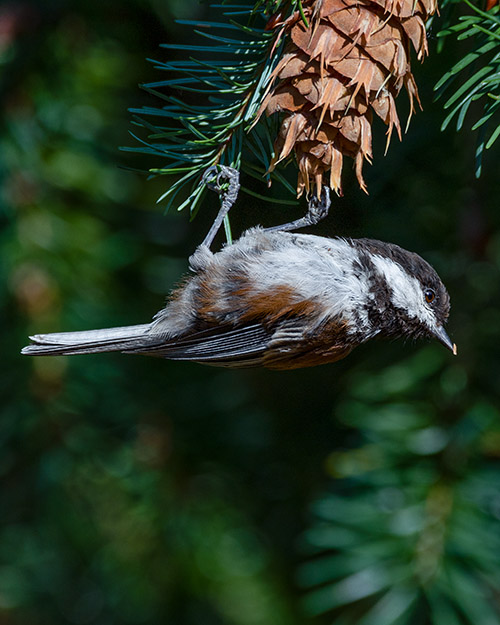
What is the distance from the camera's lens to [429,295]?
1194 millimetres

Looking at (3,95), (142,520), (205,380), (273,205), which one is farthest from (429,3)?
(142,520)

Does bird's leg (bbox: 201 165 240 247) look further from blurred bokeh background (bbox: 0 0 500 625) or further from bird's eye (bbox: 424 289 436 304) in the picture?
bird's eye (bbox: 424 289 436 304)

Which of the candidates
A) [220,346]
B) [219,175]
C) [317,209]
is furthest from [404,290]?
Answer: [219,175]

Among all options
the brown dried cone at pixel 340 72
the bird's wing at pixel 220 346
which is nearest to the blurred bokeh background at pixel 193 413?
the bird's wing at pixel 220 346

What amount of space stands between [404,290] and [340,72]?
0.56 metres

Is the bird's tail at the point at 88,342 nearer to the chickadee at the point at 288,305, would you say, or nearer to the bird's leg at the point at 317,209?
the chickadee at the point at 288,305

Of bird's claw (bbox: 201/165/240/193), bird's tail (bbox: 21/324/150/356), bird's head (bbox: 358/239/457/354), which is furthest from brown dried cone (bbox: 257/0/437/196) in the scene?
bird's tail (bbox: 21/324/150/356)

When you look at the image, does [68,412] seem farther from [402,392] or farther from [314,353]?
[402,392]

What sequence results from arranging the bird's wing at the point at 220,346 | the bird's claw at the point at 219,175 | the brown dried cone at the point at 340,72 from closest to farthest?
the brown dried cone at the point at 340,72 < the bird's claw at the point at 219,175 < the bird's wing at the point at 220,346

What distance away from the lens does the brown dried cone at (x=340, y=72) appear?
729 mm

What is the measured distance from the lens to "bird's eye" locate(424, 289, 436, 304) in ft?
3.89

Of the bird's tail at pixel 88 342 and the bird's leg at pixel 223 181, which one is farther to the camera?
the bird's tail at pixel 88 342

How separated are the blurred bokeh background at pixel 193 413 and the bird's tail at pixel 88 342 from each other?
0.13 m

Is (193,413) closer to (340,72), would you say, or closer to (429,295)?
(429,295)
